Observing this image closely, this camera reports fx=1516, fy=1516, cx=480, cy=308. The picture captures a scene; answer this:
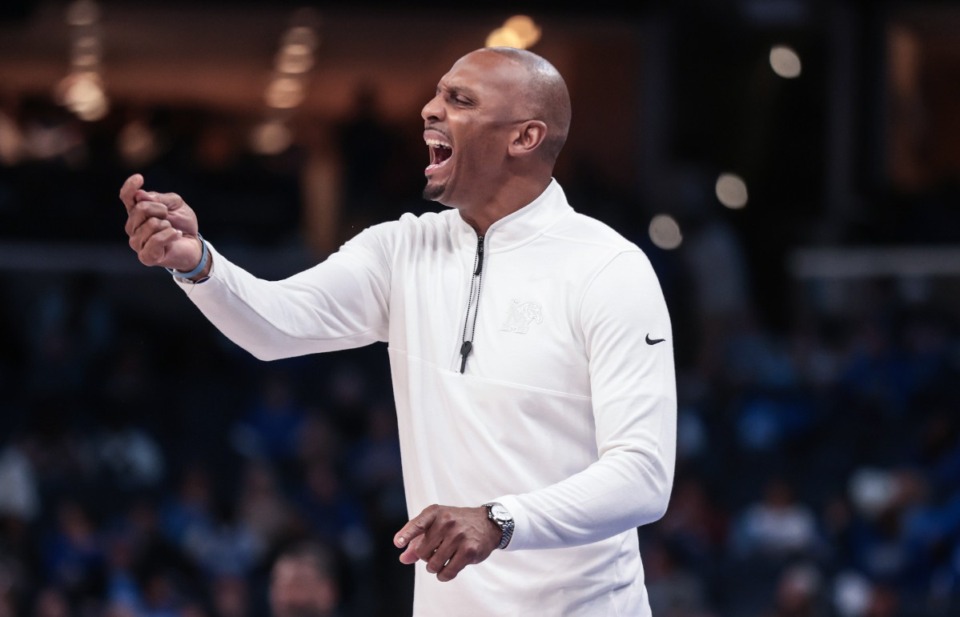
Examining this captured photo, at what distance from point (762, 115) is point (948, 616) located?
260 inches

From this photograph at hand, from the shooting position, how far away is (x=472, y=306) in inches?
120

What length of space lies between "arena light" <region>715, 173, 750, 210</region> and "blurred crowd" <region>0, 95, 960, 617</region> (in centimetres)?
82

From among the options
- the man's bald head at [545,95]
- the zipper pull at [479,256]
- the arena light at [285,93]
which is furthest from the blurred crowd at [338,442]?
the man's bald head at [545,95]

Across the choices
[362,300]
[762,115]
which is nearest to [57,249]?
[762,115]

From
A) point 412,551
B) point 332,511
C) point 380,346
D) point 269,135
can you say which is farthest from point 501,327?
point 269,135

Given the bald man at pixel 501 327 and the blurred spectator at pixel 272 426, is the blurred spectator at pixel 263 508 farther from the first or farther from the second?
the bald man at pixel 501 327

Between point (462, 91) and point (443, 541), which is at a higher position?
point (462, 91)

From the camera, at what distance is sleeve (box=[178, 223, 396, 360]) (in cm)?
287

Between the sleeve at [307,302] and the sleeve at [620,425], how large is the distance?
50 cm

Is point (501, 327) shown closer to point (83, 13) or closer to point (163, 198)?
point (163, 198)

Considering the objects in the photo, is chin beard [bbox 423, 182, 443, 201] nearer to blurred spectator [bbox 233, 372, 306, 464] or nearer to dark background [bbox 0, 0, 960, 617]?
dark background [bbox 0, 0, 960, 617]

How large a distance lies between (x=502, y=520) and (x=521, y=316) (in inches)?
22.5

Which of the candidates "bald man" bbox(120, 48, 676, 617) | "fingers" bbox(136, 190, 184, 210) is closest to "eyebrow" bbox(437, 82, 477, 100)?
"bald man" bbox(120, 48, 676, 617)

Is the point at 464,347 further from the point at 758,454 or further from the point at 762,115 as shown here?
the point at 762,115
